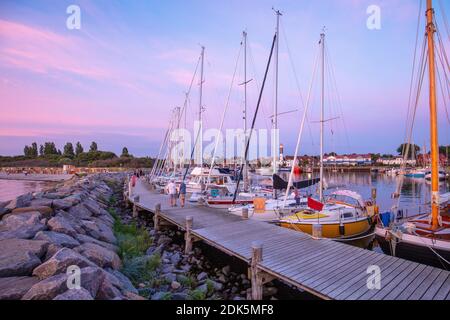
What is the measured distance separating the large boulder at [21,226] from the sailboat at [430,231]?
12.3m

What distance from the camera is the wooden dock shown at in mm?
5832

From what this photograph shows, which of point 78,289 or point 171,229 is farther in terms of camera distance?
point 171,229

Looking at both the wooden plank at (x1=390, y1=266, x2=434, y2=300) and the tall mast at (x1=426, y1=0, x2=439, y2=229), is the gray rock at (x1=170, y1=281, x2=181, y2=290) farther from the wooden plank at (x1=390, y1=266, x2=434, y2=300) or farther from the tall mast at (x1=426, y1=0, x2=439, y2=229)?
the tall mast at (x1=426, y1=0, x2=439, y2=229)

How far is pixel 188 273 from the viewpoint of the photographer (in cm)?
952

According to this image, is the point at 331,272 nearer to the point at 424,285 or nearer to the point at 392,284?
the point at 392,284

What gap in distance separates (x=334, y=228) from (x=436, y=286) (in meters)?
6.54

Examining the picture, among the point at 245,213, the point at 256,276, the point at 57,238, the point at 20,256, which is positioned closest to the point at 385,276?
the point at 256,276

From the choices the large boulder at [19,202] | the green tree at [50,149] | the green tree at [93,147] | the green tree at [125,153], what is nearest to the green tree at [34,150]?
the green tree at [50,149]

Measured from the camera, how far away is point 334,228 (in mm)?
12531

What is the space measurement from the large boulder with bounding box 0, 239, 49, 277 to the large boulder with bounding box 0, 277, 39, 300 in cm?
27

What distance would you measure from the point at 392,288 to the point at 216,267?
6463 mm

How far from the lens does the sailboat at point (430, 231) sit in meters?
8.60
